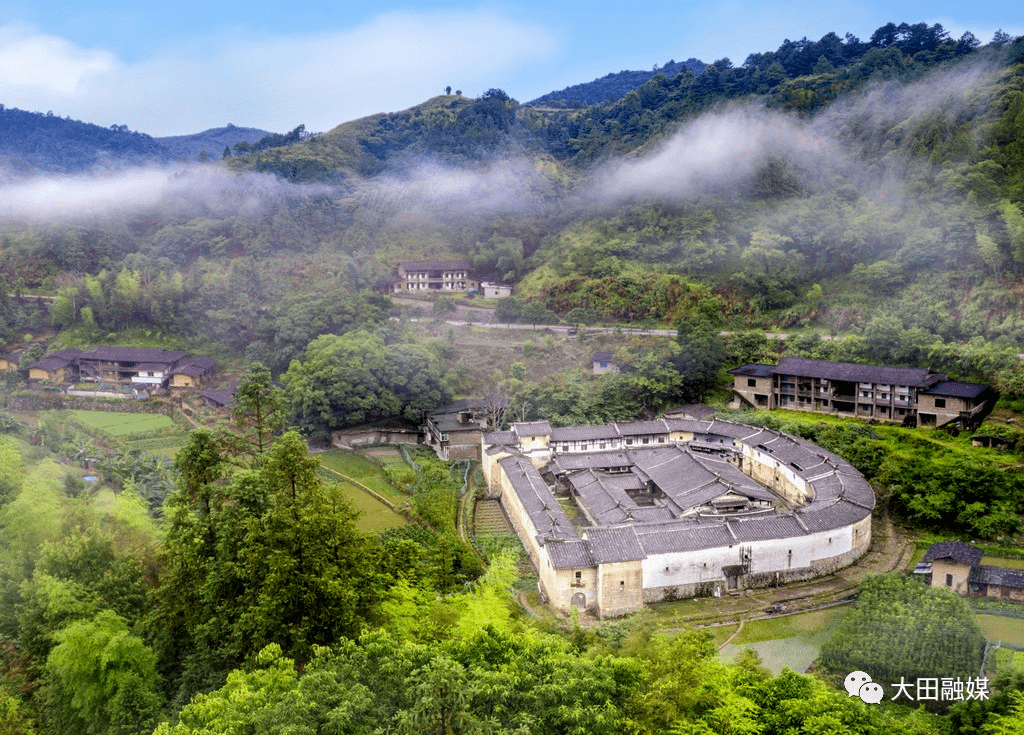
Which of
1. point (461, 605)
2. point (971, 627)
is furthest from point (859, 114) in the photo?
point (461, 605)

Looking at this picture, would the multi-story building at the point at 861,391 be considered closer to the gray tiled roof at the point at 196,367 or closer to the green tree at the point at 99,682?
the green tree at the point at 99,682

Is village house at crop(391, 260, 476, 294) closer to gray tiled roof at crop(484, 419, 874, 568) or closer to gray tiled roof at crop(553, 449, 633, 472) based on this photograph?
gray tiled roof at crop(484, 419, 874, 568)

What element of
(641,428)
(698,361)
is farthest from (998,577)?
(698,361)

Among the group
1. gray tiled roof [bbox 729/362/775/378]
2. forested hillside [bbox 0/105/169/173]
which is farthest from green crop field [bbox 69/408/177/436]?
forested hillside [bbox 0/105/169/173]

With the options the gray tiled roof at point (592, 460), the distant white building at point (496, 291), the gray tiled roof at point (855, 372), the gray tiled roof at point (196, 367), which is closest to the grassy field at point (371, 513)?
the gray tiled roof at point (592, 460)

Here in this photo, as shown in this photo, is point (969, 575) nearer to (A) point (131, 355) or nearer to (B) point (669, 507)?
(B) point (669, 507)

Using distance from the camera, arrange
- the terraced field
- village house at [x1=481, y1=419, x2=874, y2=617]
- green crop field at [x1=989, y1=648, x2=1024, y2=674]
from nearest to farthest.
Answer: green crop field at [x1=989, y1=648, x2=1024, y2=674] → village house at [x1=481, y1=419, x2=874, y2=617] → the terraced field

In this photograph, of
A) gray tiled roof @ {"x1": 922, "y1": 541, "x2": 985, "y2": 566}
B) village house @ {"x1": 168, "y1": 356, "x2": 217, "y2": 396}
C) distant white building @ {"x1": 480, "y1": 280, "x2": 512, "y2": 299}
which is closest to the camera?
gray tiled roof @ {"x1": 922, "y1": 541, "x2": 985, "y2": 566}

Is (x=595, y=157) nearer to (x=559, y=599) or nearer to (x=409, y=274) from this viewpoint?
(x=409, y=274)
